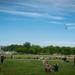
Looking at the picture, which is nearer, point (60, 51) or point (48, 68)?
point (48, 68)

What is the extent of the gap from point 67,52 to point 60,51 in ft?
15.6

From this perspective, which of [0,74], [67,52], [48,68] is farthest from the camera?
[67,52]

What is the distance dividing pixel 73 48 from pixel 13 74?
165105mm

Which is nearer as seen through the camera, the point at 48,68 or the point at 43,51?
the point at 48,68

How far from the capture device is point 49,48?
623 ft

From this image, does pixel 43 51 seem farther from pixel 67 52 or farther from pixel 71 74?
pixel 71 74

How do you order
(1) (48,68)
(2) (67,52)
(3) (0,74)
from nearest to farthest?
(3) (0,74), (1) (48,68), (2) (67,52)

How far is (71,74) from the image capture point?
98.9 feet

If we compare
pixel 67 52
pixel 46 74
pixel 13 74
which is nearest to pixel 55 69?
pixel 46 74

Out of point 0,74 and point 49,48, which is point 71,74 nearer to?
point 0,74

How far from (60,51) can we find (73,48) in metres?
10.7

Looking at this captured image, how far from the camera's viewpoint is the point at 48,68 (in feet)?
110

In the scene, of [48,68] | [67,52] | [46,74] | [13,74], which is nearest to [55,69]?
[48,68]

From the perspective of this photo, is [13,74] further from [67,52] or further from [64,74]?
[67,52]
